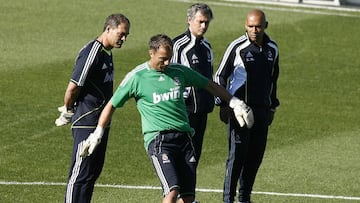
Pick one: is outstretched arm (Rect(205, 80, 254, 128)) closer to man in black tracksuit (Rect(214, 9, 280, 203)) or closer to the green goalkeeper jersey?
the green goalkeeper jersey

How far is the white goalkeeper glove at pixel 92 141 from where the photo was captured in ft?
42.4

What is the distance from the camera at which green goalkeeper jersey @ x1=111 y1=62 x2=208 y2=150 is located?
1320cm

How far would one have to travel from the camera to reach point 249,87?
15180 millimetres

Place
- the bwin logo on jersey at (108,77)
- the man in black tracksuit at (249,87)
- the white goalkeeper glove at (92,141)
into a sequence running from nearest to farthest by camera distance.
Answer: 1. the white goalkeeper glove at (92,141)
2. the bwin logo on jersey at (108,77)
3. the man in black tracksuit at (249,87)

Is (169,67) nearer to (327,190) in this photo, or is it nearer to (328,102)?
(327,190)

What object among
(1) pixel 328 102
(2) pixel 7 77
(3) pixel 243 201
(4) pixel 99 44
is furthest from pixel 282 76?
(4) pixel 99 44

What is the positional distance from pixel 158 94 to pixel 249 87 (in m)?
2.30

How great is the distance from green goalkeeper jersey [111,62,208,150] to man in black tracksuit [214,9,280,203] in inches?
71.6

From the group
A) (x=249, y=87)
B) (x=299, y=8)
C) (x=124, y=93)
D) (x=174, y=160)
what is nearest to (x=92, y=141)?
(x=124, y=93)

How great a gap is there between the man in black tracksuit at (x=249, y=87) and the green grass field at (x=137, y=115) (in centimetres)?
89

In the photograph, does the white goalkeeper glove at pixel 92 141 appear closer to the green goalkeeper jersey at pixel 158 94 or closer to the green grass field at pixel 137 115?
the green goalkeeper jersey at pixel 158 94

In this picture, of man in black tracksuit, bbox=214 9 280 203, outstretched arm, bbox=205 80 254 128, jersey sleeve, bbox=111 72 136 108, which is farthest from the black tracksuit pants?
jersey sleeve, bbox=111 72 136 108

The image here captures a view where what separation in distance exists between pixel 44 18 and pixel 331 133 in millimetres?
10996

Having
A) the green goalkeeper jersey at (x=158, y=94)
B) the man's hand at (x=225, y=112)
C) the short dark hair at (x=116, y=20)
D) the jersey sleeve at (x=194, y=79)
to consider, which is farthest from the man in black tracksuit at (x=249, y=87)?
the short dark hair at (x=116, y=20)
